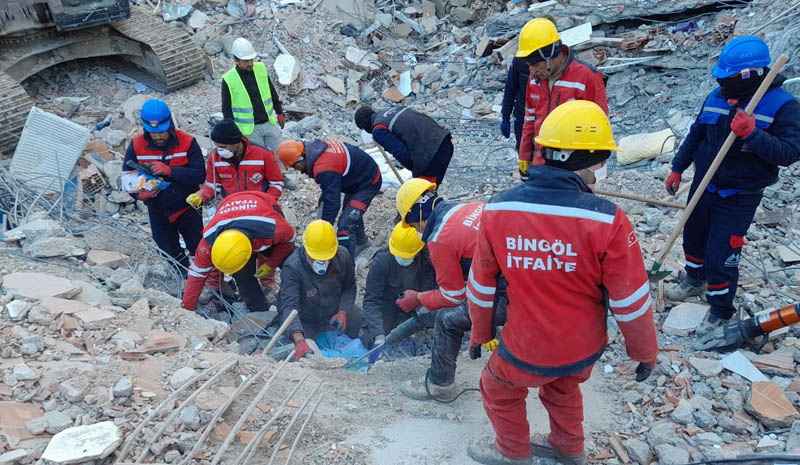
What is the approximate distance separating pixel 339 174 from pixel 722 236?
10.2 ft

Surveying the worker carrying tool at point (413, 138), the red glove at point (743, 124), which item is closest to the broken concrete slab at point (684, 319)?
the red glove at point (743, 124)

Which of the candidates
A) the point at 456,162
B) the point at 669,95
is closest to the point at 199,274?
the point at 456,162

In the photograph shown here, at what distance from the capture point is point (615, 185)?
21.4 feet

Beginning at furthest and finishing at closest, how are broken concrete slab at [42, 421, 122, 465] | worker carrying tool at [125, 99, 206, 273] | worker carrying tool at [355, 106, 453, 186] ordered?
1. worker carrying tool at [355, 106, 453, 186]
2. worker carrying tool at [125, 99, 206, 273]
3. broken concrete slab at [42, 421, 122, 465]

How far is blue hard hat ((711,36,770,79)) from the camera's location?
3672mm

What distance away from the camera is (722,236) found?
4.07 m

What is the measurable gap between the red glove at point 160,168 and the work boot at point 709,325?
447 centimetres

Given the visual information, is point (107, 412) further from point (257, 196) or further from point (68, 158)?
point (68, 158)

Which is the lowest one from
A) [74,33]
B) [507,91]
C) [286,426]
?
[286,426]

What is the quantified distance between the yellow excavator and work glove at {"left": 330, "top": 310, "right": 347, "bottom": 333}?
505 centimetres

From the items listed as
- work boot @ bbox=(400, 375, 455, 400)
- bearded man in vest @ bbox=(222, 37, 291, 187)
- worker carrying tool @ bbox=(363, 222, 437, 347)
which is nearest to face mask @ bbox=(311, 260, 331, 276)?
worker carrying tool @ bbox=(363, 222, 437, 347)

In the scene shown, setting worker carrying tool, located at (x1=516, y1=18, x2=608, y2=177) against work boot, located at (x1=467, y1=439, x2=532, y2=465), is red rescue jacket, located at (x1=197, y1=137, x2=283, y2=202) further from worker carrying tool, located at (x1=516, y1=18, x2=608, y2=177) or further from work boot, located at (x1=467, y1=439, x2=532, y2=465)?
work boot, located at (x1=467, y1=439, x2=532, y2=465)

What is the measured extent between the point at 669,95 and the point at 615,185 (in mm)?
2460

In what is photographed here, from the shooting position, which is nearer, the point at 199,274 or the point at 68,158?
the point at 199,274
